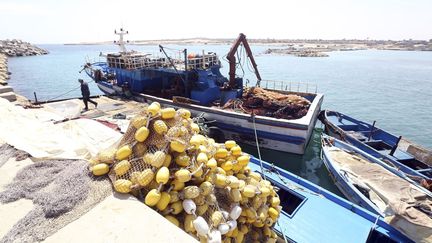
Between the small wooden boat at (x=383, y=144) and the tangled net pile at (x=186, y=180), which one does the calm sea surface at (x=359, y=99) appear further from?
the tangled net pile at (x=186, y=180)

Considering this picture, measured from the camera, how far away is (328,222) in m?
6.38

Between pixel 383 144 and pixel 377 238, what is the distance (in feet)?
26.1

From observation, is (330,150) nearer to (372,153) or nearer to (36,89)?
(372,153)

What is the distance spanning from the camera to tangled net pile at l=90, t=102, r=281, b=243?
12.9 feet

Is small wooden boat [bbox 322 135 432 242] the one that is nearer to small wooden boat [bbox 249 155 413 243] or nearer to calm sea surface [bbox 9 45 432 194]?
small wooden boat [bbox 249 155 413 243]

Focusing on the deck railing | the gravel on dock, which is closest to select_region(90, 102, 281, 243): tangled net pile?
the gravel on dock

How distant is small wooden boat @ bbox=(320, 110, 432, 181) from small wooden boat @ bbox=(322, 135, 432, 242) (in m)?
0.95

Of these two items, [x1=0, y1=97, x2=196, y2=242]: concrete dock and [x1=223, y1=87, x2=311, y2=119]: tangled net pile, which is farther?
[x1=223, y1=87, x2=311, y2=119]: tangled net pile

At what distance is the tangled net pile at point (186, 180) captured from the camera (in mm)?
3930

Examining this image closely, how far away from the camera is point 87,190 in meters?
4.02

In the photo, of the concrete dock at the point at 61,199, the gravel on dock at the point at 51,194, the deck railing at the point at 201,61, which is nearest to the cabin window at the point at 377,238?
the concrete dock at the point at 61,199

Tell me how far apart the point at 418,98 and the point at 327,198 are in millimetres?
28822

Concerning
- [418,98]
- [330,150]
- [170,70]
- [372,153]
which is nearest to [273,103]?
[330,150]

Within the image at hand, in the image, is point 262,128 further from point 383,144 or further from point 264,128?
point 383,144
